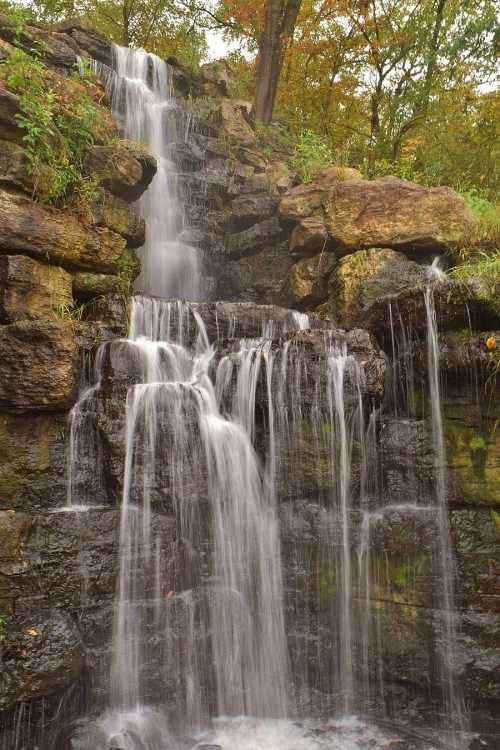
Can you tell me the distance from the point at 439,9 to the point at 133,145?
29.1ft

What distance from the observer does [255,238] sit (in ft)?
36.1

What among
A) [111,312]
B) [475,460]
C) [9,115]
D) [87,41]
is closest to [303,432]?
[475,460]

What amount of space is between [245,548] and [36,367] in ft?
9.97

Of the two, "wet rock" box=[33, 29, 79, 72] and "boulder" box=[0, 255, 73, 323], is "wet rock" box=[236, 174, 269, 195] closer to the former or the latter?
"wet rock" box=[33, 29, 79, 72]

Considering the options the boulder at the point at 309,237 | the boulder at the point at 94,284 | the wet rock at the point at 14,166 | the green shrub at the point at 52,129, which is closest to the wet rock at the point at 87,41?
the green shrub at the point at 52,129

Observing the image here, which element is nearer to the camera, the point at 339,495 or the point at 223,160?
the point at 339,495

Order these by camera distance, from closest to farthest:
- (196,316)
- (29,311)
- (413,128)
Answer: (29,311) < (196,316) < (413,128)

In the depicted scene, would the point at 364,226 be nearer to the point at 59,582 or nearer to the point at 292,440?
the point at 292,440

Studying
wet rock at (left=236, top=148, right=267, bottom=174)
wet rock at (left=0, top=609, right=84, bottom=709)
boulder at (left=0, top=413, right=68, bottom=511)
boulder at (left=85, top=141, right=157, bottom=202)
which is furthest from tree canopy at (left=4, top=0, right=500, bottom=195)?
wet rock at (left=0, top=609, right=84, bottom=709)

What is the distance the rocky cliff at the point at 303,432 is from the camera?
5.21m

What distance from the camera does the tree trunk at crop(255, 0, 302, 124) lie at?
13.9 m

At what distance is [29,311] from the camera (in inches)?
275

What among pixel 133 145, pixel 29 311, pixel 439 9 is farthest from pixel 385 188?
pixel 439 9

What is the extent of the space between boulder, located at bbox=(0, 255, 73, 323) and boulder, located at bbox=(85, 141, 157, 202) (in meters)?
2.10
